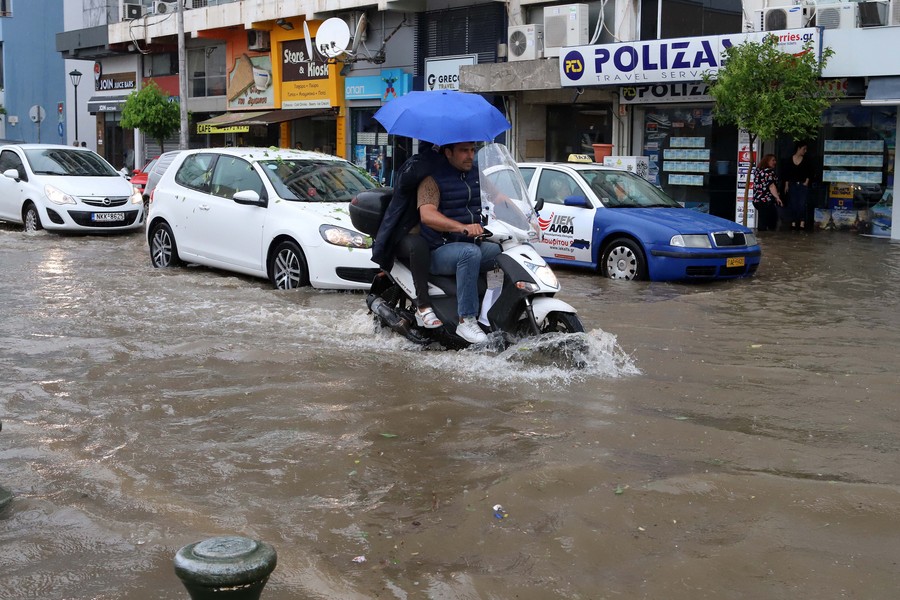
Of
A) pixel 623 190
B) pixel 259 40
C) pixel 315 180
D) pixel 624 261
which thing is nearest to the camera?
pixel 315 180

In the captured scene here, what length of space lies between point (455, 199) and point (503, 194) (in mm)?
373

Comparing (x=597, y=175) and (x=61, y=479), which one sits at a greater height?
(x=597, y=175)

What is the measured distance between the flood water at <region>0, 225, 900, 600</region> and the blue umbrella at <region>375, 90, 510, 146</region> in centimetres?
156

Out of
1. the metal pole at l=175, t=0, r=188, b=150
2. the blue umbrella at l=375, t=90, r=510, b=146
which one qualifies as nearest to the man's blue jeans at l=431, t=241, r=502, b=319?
the blue umbrella at l=375, t=90, r=510, b=146

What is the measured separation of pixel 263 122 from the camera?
101ft

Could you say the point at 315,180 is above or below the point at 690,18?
below

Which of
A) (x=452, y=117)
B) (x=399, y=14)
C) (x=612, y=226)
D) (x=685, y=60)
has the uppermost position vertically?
(x=399, y=14)

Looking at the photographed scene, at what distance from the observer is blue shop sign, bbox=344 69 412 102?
27.6m

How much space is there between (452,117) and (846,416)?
329 cm

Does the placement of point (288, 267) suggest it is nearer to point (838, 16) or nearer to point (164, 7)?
point (838, 16)

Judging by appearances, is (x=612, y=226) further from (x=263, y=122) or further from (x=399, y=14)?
(x=263, y=122)

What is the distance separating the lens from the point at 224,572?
90.1 inches

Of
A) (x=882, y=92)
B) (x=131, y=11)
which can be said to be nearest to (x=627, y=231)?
(x=882, y=92)

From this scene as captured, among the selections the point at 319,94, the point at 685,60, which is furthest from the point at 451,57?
the point at 685,60
